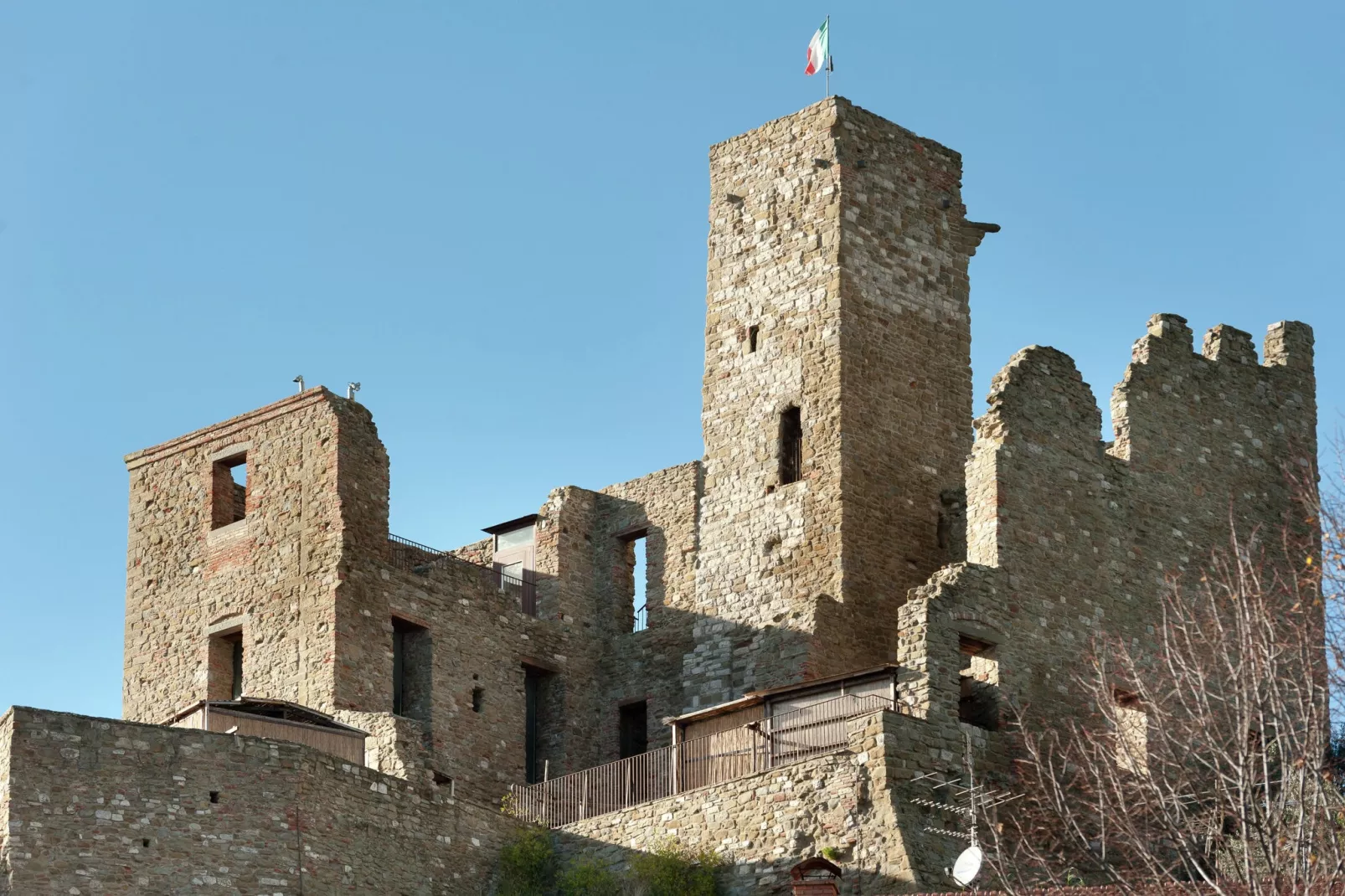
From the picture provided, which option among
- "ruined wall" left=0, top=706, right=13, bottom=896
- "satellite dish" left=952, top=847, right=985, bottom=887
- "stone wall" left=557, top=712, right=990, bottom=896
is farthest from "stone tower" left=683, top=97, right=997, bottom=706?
"ruined wall" left=0, top=706, right=13, bottom=896

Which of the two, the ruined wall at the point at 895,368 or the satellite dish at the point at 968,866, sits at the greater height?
the ruined wall at the point at 895,368

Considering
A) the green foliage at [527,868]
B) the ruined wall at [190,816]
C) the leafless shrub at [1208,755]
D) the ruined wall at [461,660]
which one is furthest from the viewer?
the ruined wall at [461,660]

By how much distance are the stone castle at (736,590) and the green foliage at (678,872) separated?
260mm

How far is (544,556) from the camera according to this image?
4281 centimetres

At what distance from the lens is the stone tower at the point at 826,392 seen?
37.8 m

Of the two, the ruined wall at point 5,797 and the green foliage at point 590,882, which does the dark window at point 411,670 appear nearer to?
the green foliage at point 590,882

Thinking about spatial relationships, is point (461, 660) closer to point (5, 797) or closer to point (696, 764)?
point (696, 764)

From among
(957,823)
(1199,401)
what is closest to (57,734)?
(957,823)

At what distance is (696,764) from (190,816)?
683 cm

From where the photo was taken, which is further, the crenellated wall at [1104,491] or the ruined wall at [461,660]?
the ruined wall at [461,660]

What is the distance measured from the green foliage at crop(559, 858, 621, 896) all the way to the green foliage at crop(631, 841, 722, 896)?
1.06 feet

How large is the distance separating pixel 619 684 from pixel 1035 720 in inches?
326

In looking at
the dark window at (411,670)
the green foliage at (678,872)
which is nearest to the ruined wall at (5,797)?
the green foliage at (678,872)

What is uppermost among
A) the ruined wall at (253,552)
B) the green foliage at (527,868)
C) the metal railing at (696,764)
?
the ruined wall at (253,552)
